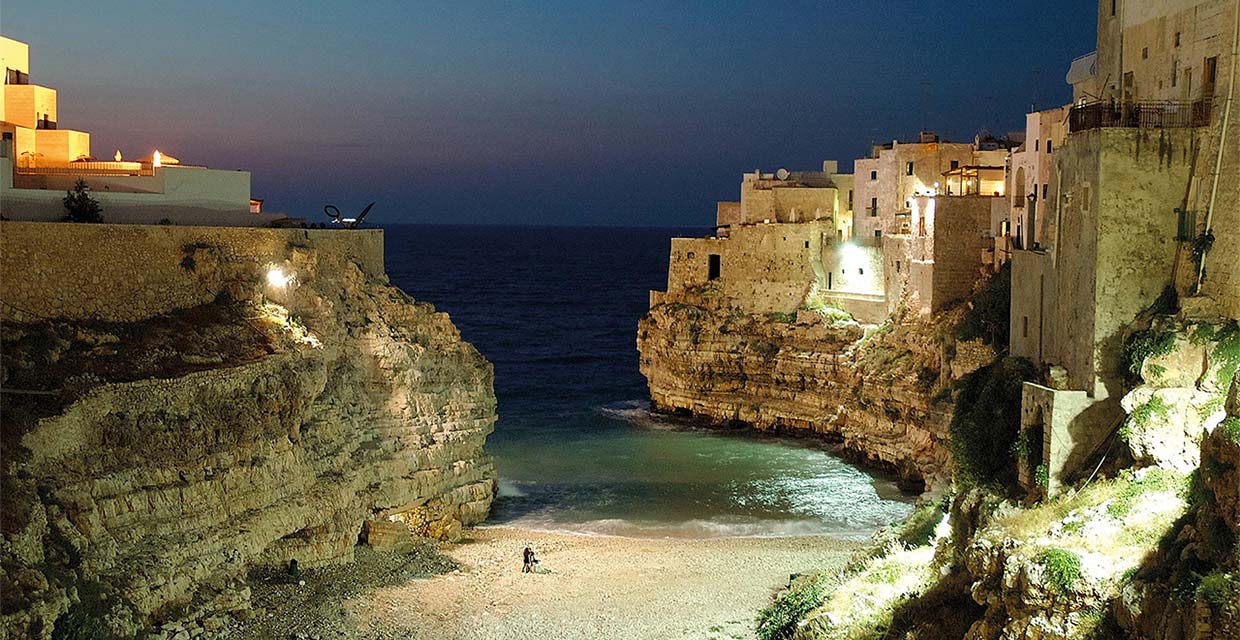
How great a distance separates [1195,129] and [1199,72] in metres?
1.19

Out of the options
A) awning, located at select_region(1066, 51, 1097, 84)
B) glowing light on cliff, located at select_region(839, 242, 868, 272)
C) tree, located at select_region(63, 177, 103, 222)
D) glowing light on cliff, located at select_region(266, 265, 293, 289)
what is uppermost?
awning, located at select_region(1066, 51, 1097, 84)

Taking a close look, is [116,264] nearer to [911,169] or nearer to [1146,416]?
[1146,416]

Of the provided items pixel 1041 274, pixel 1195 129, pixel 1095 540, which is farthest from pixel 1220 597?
pixel 1041 274

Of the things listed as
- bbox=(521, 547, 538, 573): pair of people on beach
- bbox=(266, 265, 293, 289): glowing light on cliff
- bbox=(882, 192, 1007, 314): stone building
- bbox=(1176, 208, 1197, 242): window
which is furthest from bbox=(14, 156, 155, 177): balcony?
bbox=(882, 192, 1007, 314): stone building

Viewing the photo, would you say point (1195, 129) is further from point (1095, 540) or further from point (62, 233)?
point (62, 233)

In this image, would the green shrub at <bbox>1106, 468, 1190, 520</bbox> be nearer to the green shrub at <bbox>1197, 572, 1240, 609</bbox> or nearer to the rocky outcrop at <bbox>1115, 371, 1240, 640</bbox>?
the rocky outcrop at <bbox>1115, 371, 1240, 640</bbox>

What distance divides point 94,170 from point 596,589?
1655 centimetres

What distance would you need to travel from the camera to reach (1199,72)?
71.6 ft

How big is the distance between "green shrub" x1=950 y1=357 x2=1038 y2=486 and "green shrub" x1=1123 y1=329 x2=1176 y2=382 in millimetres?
2795

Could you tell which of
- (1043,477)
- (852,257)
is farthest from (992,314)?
(1043,477)

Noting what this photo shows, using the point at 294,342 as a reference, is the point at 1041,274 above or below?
above

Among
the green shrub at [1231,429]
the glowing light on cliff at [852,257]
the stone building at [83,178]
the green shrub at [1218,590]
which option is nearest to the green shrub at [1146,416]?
the green shrub at [1231,429]

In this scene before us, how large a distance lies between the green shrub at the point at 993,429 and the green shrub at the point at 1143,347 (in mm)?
2795

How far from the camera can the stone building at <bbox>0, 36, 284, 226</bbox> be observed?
31344 mm
